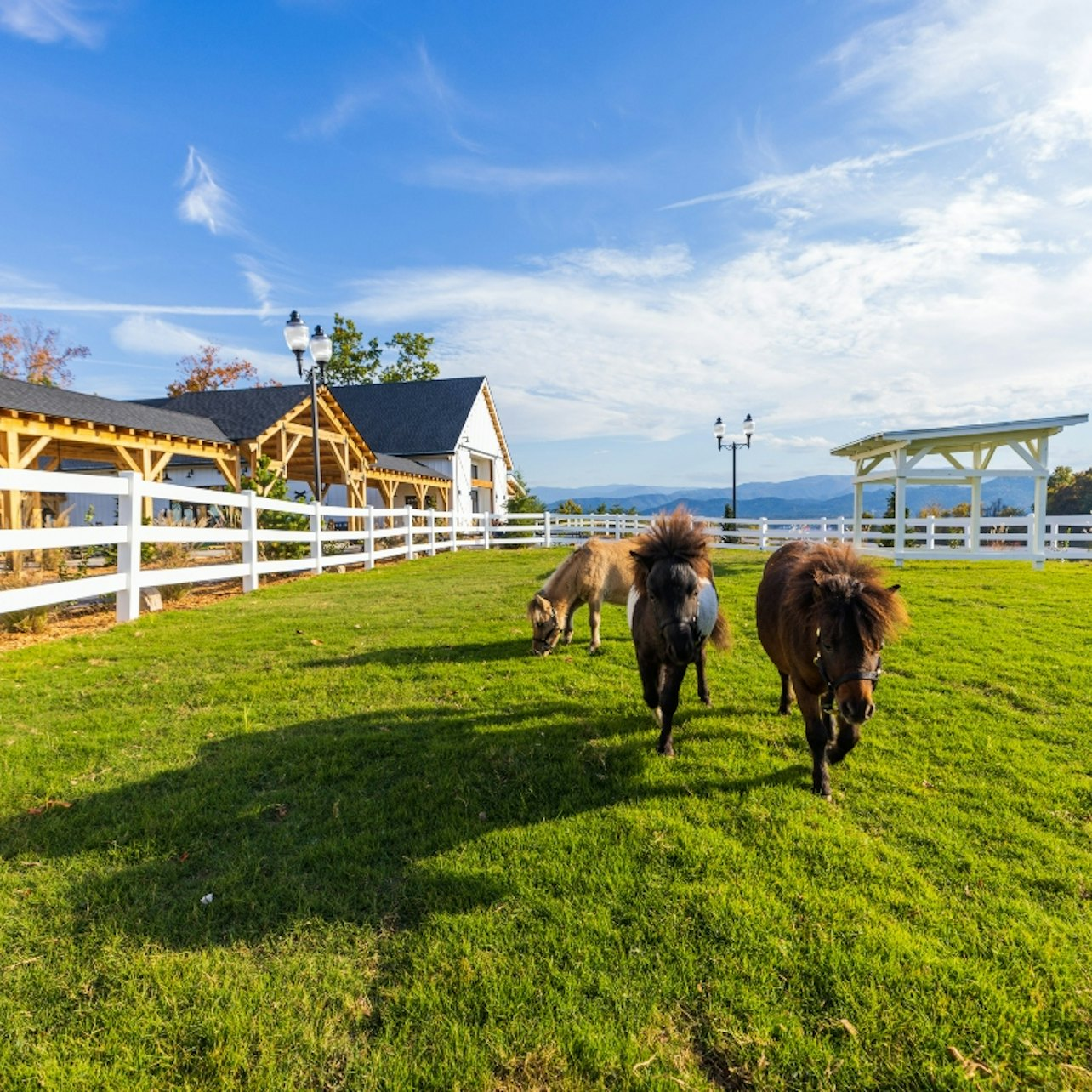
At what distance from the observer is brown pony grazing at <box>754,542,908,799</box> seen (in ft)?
9.77

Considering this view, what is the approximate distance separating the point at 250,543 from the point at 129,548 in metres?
3.00

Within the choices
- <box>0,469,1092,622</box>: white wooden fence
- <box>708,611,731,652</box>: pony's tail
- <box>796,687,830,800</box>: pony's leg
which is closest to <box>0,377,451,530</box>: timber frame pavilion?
<box>0,469,1092,622</box>: white wooden fence

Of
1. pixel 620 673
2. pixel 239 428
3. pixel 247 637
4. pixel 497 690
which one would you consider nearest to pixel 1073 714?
pixel 620 673

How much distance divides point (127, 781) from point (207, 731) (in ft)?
2.36

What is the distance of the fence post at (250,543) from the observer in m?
10.1

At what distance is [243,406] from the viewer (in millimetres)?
20672

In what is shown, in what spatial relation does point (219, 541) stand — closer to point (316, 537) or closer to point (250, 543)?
point (250, 543)

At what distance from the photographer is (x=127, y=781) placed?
11.2ft

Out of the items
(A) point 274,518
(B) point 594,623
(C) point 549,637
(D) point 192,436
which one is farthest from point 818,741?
(D) point 192,436

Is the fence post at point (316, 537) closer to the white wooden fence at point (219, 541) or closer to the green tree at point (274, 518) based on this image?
the white wooden fence at point (219, 541)

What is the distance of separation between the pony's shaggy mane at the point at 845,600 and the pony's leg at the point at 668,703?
780 mm

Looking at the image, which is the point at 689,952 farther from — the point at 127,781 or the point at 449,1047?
the point at 127,781

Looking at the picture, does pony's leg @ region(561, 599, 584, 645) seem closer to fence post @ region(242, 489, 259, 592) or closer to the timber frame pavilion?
fence post @ region(242, 489, 259, 592)

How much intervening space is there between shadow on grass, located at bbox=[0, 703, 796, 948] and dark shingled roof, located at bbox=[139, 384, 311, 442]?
1487cm
